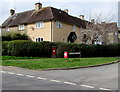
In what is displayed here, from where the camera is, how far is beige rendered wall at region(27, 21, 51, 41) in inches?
1137

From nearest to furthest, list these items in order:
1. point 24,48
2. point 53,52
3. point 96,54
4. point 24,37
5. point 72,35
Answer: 1. point 24,48
2. point 53,52
3. point 96,54
4. point 24,37
5. point 72,35

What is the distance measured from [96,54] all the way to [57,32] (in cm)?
876

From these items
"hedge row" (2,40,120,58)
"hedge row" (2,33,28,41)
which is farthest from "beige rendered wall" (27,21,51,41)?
"hedge row" (2,40,120,58)

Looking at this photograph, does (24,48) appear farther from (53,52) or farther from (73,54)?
(73,54)

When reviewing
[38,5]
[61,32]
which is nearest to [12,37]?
[61,32]

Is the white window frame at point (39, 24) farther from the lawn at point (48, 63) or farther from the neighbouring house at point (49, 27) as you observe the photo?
the lawn at point (48, 63)

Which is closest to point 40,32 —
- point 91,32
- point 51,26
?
point 51,26

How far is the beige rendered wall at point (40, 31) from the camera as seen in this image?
1137 inches

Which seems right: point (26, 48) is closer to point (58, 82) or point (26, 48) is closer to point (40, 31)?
point (40, 31)

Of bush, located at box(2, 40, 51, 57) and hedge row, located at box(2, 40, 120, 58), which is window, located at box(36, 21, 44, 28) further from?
bush, located at box(2, 40, 51, 57)

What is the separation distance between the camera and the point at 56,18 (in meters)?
28.6

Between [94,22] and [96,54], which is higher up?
[94,22]

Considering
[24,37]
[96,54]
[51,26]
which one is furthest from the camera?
[24,37]

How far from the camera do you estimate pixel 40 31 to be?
3003 centimetres
